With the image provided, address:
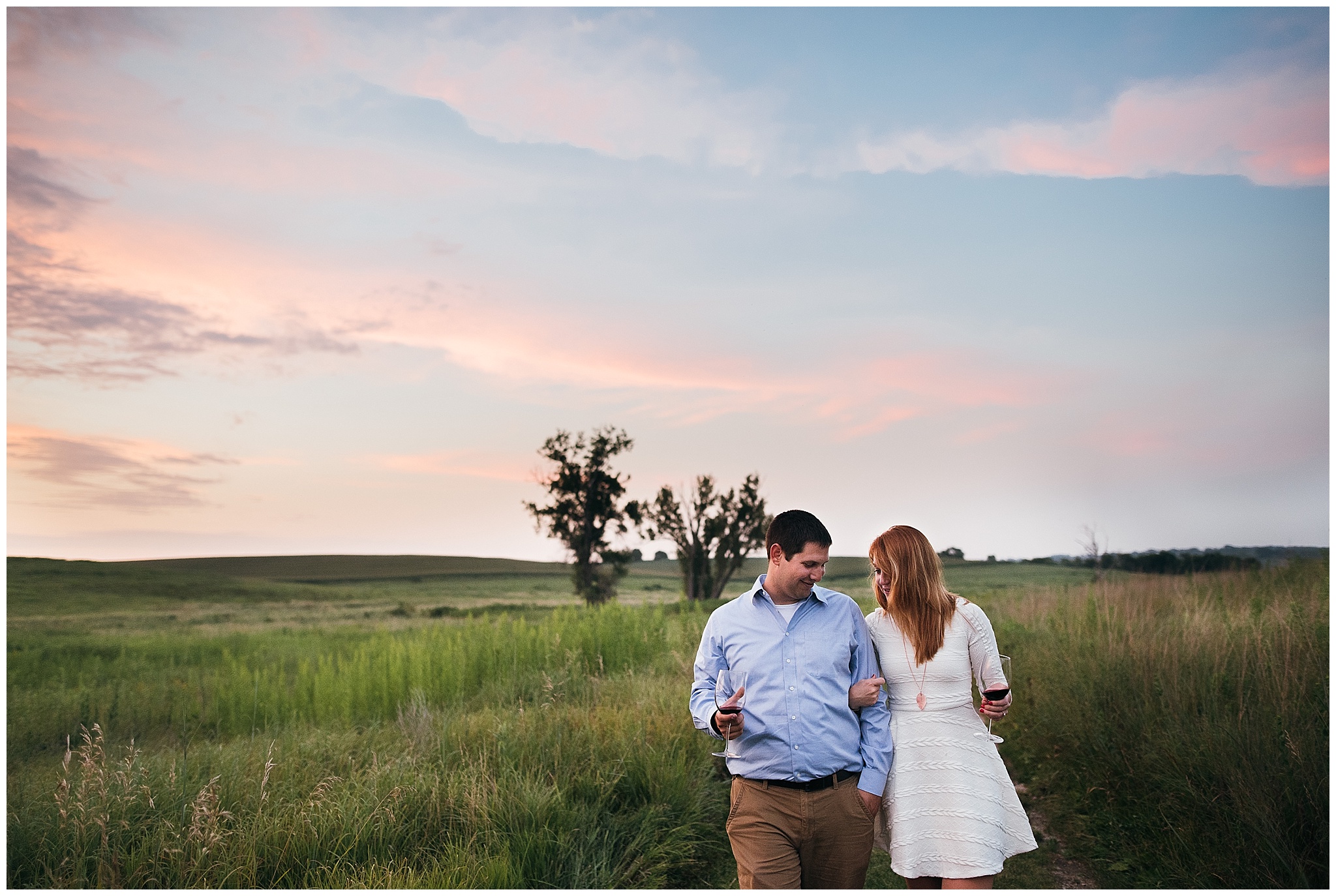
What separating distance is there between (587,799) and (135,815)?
3.14m

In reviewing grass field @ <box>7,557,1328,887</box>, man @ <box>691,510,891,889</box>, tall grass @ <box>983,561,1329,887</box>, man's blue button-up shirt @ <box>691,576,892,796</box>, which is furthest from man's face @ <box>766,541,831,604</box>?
tall grass @ <box>983,561,1329,887</box>

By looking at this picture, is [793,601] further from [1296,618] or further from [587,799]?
[1296,618]

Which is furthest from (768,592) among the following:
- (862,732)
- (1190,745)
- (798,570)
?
(1190,745)

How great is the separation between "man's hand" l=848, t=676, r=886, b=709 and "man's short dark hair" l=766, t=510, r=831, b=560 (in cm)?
58

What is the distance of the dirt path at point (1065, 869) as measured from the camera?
19.3 ft

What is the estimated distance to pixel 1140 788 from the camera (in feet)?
21.6

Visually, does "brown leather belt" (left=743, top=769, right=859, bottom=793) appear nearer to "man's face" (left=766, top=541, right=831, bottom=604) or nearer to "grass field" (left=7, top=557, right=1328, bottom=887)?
"man's face" (left=766, top=541, right=831, bottom=604)

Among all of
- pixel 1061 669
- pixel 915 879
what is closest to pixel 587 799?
pixel 915 879

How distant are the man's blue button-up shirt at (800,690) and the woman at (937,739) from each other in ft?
0.34

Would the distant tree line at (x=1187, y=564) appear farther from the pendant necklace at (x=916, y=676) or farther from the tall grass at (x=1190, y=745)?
the pendant necklace at (x=916, y=676)

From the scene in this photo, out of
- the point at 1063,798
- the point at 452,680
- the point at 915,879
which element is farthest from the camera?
the point at 452,680

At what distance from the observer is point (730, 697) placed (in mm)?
3385

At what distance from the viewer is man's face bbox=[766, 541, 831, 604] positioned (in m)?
3.40

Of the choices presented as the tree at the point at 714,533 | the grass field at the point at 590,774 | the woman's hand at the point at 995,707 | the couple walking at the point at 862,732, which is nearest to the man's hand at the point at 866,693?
the couple walking at the point at 862,732
